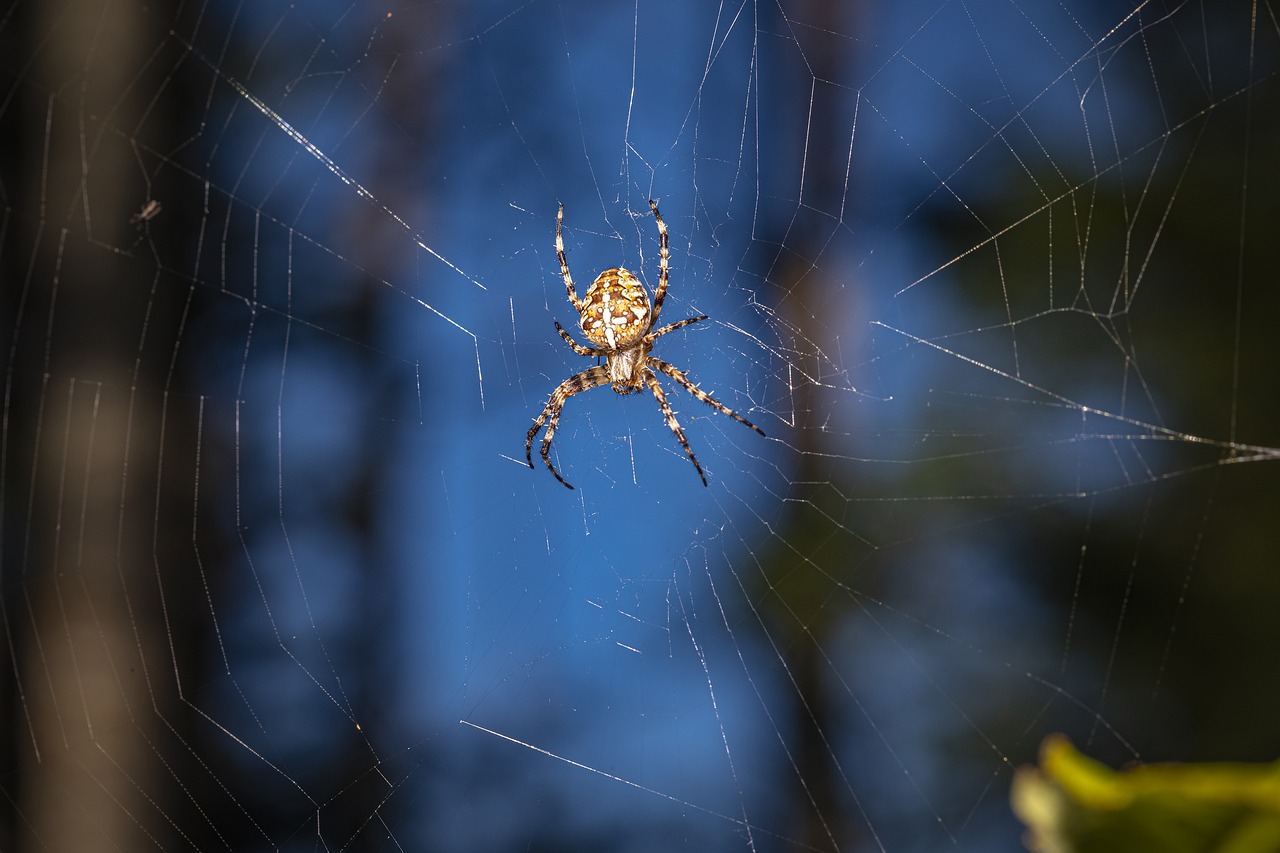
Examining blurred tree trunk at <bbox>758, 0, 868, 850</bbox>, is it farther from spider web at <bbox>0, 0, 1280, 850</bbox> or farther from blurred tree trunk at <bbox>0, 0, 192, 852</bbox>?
blurred tree trunk at <bbox>0, 0, 192, 852</bbox>

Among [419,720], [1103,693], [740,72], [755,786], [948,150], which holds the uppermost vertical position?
[740,72]

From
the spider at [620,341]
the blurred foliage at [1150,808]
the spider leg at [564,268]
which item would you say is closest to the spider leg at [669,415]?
the spider at [620,341]

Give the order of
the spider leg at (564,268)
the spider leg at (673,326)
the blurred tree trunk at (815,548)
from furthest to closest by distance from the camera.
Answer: the blurred tree trunk at (815,548), the spider leg at (564,268), the spider leg at (673,326)

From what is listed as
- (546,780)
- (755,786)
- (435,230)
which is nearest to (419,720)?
(546,780)

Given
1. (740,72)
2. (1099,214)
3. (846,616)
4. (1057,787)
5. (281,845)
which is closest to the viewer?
(1057,787)

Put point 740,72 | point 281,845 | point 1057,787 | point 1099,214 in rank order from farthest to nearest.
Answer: point 740,72 → point 281,845 → point 1099,214 → point 1057,787

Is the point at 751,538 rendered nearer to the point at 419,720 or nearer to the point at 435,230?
the point at 419,720

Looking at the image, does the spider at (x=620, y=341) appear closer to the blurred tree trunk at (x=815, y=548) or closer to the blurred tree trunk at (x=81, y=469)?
the blurred tree trunk at (x=815, y=548)
